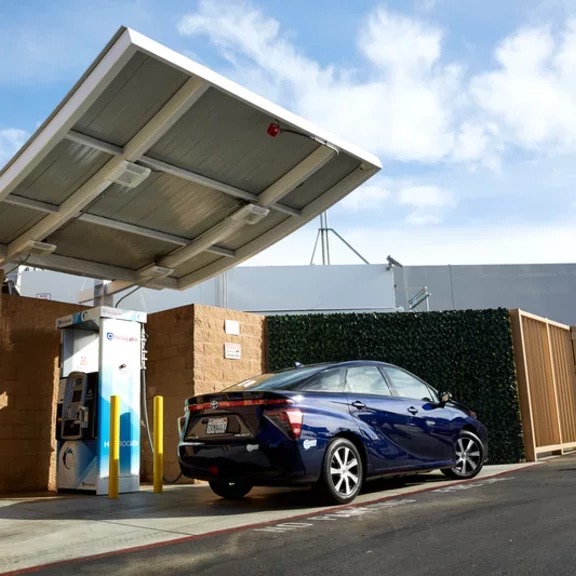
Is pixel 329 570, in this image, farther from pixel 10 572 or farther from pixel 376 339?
pixel 376 339

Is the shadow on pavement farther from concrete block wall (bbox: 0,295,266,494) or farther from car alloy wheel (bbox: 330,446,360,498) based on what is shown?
concrete block wall (bbox: 0,295,266,494)

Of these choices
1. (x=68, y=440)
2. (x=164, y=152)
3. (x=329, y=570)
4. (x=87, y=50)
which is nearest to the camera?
(x=329, y=570)

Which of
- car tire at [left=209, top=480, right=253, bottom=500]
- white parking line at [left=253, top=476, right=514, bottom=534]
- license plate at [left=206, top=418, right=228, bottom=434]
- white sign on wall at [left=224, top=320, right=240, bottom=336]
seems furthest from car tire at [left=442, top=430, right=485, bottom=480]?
white sign on wall at [left=224, top=320, right=240, bottom=336]

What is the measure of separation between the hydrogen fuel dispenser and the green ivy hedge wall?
2.94 m

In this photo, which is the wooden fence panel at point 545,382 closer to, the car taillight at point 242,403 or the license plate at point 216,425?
the car taillight at point 242,403

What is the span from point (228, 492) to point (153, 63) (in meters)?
4.39

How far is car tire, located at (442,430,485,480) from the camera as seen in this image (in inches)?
327

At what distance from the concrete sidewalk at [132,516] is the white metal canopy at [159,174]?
346 centimetres

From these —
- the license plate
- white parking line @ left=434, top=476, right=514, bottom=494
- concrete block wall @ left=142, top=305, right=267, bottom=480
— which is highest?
concrete block wall @ left=142, top=305, right=267, bottom=480

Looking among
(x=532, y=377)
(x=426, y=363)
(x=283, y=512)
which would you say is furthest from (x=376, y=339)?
(x=283, y=512)

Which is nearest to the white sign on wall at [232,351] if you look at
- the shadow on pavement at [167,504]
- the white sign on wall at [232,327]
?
the white sign on wall at [232,327]

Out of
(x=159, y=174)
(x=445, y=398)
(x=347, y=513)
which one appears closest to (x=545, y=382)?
(x=445, y=398)

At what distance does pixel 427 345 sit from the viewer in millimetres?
11477

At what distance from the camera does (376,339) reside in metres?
11.5
